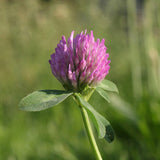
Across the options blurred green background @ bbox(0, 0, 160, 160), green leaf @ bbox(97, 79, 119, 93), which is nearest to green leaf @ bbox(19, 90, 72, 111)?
green leaf @ bbox(97, 79, 119, 93)

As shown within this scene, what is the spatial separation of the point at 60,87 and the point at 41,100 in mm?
1858

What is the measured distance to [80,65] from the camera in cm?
61

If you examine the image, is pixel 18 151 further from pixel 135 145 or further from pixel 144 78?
pixel 144 78

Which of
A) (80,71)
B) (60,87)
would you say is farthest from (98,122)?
(60,87)

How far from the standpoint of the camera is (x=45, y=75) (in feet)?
8.84

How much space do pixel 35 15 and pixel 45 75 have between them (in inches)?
22.6

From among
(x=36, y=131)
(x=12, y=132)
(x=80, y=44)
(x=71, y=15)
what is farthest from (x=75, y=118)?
(x=71, y=15)

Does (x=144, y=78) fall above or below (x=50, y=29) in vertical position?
below

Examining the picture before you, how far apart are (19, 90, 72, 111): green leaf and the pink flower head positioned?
31 mm

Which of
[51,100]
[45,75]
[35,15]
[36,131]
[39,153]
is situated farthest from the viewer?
[45,75]

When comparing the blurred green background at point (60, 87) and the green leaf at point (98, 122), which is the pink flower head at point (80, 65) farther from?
the blurred green background at point (60, 87)

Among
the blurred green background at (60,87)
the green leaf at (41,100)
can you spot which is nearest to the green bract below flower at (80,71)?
the green leaf at (41,100)

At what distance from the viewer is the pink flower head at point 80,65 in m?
0.61

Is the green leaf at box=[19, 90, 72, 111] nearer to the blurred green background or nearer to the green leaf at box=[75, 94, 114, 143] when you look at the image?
the green leaf at box=[75, 94, 114, 143]
